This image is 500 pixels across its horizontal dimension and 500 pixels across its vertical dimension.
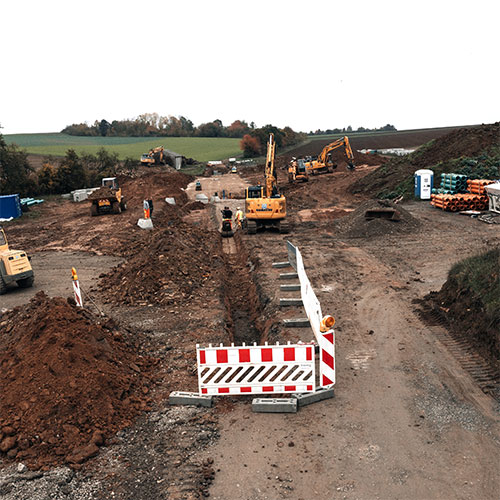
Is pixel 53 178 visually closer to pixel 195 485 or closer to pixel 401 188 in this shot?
pixel 401 188

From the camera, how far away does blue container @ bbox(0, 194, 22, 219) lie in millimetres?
36719

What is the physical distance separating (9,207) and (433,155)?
32238 millimetres

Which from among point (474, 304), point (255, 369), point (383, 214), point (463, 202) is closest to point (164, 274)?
point (255, 369)

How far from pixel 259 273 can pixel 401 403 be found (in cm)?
976

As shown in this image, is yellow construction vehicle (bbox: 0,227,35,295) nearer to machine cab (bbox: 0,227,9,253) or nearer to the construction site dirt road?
machine cab (bbox: 0,227,9,253)

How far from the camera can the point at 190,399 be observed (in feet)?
30.1

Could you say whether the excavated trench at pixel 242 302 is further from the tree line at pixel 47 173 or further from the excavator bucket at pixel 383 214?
the tree line at pixel 47 173

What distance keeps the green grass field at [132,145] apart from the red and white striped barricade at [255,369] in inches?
3215

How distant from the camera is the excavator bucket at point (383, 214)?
2556cm

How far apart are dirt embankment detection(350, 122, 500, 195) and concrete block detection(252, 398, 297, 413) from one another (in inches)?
1245

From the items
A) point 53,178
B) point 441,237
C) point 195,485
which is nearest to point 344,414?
point 195,485

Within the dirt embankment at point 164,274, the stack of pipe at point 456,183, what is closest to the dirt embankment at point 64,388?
the dirt embankment at point 164,274

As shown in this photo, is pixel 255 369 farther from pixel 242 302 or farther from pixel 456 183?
pixel 456 183

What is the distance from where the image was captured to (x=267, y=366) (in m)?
9.05
